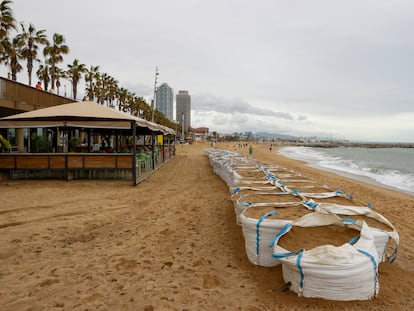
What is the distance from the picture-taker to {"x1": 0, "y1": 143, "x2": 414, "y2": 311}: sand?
2.91m

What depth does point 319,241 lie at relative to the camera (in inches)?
125

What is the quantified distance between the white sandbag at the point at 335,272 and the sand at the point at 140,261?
95 mm

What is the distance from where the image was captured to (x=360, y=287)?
271cm

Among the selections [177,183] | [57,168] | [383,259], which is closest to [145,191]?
[177,183]

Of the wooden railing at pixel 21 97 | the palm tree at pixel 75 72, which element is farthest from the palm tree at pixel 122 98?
the wooden railing at pixel 21 97

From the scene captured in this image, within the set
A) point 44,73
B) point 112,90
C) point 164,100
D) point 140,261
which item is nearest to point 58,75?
point 44,73

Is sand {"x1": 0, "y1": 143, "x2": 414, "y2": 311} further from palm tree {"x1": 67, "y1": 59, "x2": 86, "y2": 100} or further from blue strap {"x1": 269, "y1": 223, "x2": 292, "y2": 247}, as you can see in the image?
palm tree {"x1": 67, "y1": 59, "x2": 86, "y2": 100}

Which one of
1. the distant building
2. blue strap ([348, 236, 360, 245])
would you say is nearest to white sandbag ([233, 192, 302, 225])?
blue strap ([348, 236, 360, 245])

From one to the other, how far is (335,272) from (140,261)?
8.18ft

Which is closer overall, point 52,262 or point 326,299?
point 326,299

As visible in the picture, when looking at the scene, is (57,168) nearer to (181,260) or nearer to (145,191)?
(145,191)

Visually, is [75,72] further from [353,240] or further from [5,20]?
[353,240]

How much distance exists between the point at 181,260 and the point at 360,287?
7.33 feet

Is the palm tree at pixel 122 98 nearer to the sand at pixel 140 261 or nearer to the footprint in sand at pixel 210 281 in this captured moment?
the sand at pixel 140 261
